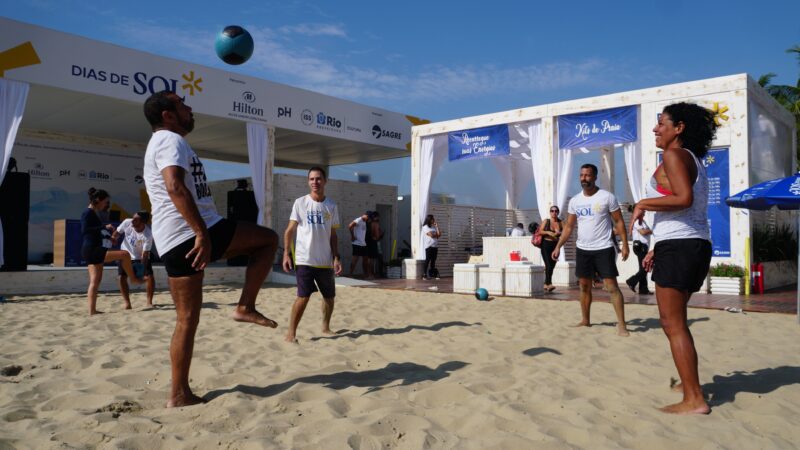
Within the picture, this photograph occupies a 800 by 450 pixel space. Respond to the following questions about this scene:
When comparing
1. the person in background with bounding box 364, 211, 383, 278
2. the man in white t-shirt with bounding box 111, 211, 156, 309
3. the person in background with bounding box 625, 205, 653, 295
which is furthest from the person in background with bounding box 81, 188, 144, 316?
the person in background with bounding box 625, 205, 653, 295

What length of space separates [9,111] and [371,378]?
8893 mm

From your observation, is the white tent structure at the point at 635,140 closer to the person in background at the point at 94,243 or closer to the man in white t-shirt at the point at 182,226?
the person in background at the point at 94,243

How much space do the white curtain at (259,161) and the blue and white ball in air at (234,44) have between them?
4.13m

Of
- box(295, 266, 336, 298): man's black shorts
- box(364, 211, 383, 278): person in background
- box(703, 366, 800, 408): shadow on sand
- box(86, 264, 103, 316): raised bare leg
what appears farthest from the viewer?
box(364, 211, 383, 278): person in background

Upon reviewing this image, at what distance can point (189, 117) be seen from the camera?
3.08 metres

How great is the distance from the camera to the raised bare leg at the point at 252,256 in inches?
121

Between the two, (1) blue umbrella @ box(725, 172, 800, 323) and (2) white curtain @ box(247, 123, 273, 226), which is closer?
(1) blue umbrella @ box(725, 172, 800, 323)

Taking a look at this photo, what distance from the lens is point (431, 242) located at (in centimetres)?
1347

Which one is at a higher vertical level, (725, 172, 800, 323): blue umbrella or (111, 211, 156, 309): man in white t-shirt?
(725, 172, 800, 323): blue umbrella

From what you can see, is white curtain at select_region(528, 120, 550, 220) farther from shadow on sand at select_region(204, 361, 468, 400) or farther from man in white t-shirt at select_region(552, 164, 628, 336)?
shadow on sand at select_region(204, 361, 468, 400)

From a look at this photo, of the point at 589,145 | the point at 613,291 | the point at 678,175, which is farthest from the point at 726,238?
the point at 678,175

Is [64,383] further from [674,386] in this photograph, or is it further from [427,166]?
[427,166]

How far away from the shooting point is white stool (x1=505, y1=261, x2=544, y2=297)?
8891mm

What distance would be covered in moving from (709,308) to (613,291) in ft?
9.19
